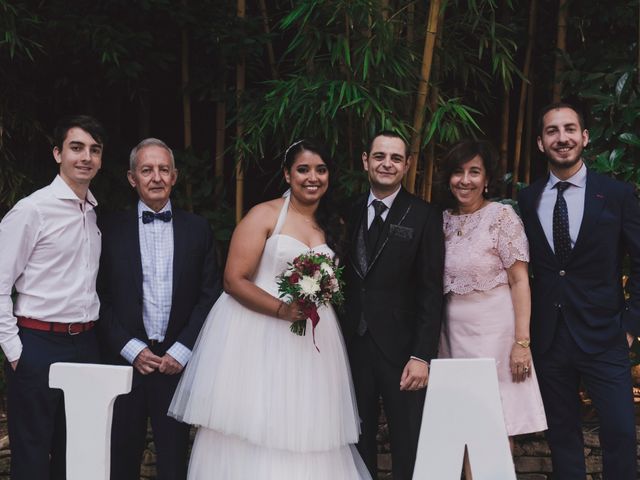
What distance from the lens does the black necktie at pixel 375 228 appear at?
9.50 feet

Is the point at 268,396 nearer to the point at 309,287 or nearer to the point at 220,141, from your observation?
the point at 309,287

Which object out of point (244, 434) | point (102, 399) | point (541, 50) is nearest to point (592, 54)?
point (541, 50)

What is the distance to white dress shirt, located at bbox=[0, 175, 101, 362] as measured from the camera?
261 centimetres

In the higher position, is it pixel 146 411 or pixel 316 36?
pixel 316 36

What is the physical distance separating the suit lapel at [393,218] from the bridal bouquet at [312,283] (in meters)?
0.26

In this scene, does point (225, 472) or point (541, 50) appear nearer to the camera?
point (225, 472)

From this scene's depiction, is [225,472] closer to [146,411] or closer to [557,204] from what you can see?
[146,411]

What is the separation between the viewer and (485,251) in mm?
2816

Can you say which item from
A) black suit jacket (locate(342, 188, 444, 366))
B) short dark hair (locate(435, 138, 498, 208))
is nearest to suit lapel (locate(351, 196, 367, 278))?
black suit jacket (locate(342, 188, 444, 366))

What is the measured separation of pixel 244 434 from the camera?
2758 mm

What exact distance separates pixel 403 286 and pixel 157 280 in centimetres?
102

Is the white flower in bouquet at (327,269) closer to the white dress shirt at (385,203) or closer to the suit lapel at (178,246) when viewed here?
the white dress shirt at (385,203)

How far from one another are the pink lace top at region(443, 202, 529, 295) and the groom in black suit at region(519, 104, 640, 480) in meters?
0.15

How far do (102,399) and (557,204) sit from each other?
190 cm
